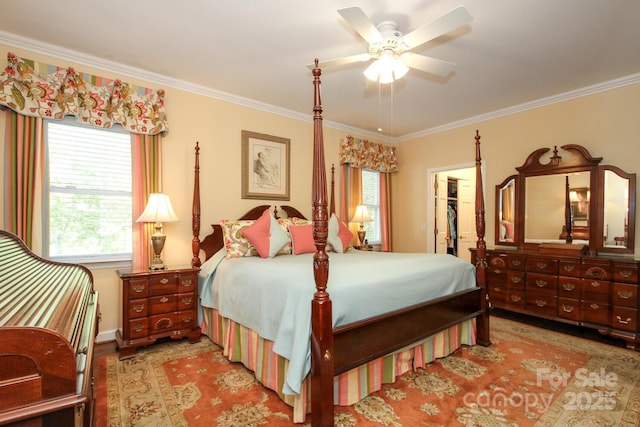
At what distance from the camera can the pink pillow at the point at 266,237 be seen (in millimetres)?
3029

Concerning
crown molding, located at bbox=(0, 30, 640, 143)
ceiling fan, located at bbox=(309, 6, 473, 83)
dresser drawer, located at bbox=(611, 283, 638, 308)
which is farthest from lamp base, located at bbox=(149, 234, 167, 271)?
dresser drawer, located at bbox=(611, 283, 638, 308)

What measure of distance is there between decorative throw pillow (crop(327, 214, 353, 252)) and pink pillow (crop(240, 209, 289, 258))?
609 millimetres

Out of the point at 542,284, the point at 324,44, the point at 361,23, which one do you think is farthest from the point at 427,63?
the point at 542,284

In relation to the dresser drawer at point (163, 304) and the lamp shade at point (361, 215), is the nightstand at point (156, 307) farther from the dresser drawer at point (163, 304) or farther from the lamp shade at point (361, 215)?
the lamp shade at point (361, 215)

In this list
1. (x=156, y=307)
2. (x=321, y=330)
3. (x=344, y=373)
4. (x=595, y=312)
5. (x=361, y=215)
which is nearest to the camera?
(x=321, y=330)

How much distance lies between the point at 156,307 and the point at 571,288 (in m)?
4.07

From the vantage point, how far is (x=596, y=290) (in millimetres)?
3066

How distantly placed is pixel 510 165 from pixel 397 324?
3135mm

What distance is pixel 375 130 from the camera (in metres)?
5.16

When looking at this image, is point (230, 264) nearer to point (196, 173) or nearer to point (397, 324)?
point (196, 173)

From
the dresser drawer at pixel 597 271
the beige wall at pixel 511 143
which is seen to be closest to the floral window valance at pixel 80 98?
the beige wall at pixel 511 143

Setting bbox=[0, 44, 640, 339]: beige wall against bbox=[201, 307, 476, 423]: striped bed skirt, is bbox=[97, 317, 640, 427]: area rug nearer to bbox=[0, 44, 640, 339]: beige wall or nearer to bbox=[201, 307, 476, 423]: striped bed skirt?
bbox=[201, 307, 476, 423]: striped bed skirt

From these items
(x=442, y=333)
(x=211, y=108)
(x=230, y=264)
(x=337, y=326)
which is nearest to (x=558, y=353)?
(x=442, y=333)

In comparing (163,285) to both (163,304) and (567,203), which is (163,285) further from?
(567,203)
